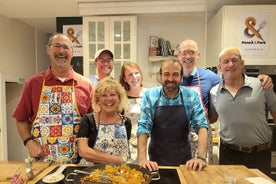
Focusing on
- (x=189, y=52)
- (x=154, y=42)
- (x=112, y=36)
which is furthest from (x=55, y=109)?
(x=154, y=42)

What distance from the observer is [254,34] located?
254 centimetres

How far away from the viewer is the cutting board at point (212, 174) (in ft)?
3.37

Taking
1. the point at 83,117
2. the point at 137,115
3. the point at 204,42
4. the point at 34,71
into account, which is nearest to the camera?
the point at 83,117

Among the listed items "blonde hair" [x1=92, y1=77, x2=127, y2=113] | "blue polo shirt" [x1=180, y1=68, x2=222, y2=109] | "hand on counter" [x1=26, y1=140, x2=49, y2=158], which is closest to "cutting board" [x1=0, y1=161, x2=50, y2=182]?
A: "hand on counter" [x1=26, y1=140, x2=49, y2=158]

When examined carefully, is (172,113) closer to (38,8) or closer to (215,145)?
(215,145)

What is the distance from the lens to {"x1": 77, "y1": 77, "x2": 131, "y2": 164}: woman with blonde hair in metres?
1.30

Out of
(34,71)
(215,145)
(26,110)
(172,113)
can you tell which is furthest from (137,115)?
(34,71)

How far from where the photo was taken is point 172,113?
1378 millimetres

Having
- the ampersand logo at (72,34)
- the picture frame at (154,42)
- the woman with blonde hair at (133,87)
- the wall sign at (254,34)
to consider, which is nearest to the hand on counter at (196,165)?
the woman with blonde hair at (133,87)

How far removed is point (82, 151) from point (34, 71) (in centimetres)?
339

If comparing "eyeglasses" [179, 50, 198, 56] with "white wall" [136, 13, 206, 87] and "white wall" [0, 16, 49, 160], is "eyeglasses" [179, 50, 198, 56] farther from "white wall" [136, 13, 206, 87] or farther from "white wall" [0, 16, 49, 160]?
"white wall" [0, 16, 49, 160]

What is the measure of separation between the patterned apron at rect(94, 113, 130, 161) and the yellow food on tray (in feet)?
0.90

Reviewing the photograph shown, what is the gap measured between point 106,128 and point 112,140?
2.9 inches

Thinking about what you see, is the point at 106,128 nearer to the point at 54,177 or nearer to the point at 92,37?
the point at 54,177
